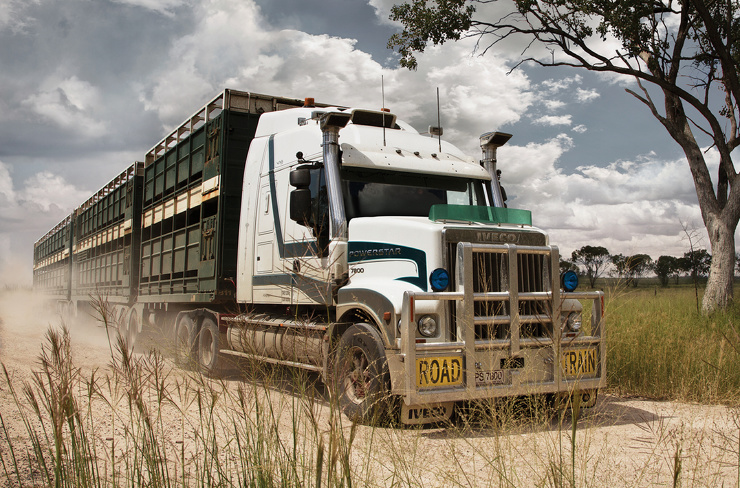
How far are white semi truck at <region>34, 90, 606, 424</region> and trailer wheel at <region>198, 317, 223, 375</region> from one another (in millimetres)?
34

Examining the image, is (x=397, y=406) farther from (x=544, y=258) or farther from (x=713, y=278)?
(x=713, y=278)

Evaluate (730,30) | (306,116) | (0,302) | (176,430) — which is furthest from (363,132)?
(0,302)

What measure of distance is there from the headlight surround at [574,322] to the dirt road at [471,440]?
82 cm

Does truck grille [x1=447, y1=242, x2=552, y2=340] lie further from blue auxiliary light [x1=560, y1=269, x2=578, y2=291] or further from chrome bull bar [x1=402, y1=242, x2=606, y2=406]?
blue auxiliary light [x1=560, y1=269, x2=578, y2=291]

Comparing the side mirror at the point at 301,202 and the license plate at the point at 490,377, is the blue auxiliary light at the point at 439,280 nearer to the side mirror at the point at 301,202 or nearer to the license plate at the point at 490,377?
the license plate at the point at 490,377

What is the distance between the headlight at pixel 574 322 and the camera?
6406 millimetres

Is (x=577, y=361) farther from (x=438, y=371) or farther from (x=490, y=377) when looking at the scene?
(x=438, y=371)

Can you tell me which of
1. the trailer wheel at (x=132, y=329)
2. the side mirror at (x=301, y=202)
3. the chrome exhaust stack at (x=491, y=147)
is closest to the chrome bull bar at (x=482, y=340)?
the side mirror at (x=301, y=202)

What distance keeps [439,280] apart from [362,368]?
3.87 feet

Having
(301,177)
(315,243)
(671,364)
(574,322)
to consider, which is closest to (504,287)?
(574,322)

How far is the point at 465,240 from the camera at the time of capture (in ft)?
19.3

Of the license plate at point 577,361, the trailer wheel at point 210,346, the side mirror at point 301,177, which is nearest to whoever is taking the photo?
the license plate at point 577,361

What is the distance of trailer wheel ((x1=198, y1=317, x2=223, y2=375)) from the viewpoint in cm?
919

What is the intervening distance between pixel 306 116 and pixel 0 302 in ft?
135
